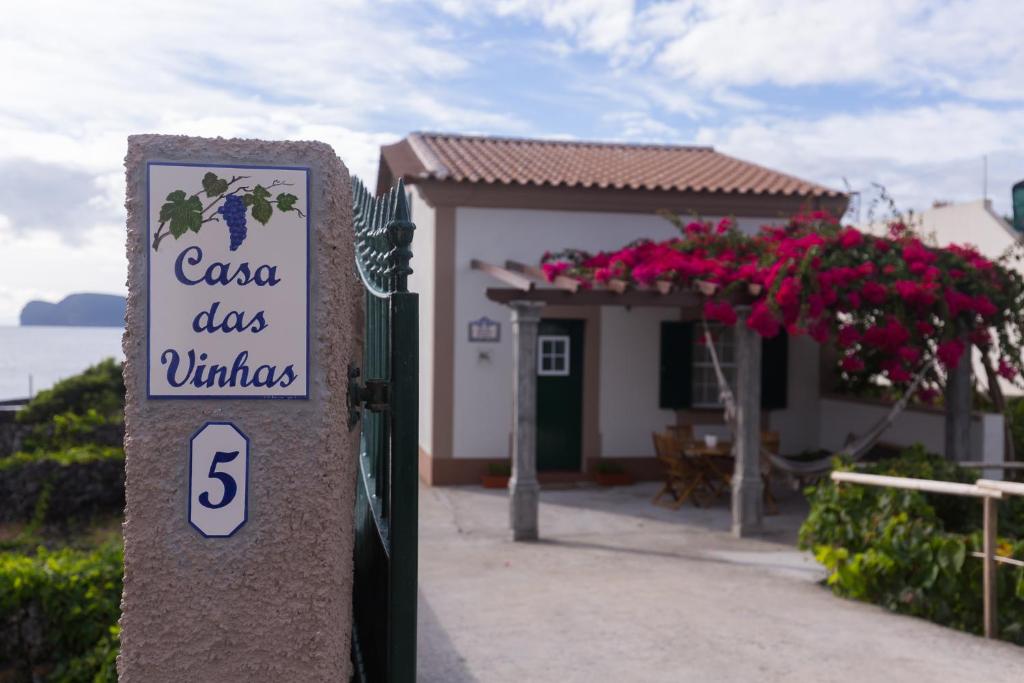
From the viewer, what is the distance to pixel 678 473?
1045cm

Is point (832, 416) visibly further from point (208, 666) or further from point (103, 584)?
point (208, 666)

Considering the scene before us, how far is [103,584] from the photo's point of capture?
4.86 m

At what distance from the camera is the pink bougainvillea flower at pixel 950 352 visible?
9094 millimetres

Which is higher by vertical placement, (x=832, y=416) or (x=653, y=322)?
(x=653, y=322)

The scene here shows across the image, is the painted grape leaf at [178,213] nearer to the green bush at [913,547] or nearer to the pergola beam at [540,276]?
the green bush at [913,547]

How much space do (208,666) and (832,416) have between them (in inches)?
453

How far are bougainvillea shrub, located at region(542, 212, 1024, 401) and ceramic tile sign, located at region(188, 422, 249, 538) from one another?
24.2 feet

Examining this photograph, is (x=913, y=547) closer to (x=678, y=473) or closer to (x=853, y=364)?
(x=853, y=364)

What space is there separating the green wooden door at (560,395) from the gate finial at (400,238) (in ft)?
31.8

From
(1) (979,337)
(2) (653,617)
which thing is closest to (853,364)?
(1) (979,337)

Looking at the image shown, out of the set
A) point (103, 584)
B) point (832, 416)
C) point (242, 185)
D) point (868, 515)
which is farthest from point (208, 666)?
point (832, 416)

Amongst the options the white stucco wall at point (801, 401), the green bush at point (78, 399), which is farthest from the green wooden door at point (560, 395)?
the green bush at point (78, 399)

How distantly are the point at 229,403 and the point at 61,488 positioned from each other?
8.06 meters

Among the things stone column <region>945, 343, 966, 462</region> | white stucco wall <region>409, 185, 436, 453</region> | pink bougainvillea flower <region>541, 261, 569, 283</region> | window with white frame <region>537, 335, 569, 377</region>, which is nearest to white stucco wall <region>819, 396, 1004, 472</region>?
stone column <region>945, 343, 966, 462</region>
